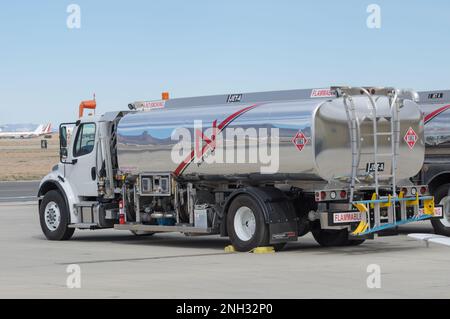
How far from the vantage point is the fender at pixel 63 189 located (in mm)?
22141

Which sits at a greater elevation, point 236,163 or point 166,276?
point 236,163

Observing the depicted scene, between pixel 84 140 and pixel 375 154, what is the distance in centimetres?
676

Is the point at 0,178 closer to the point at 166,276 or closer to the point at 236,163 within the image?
the point at 236,163

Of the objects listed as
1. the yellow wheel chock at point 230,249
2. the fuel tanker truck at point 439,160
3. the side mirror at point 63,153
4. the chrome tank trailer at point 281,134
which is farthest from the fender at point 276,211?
the side mirror at point 63,153

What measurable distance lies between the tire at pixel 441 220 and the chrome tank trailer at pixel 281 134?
2.20 m

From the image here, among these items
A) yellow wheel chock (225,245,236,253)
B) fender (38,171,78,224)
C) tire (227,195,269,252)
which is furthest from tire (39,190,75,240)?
tire (227,195,269,252)

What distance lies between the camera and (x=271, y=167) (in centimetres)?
1853

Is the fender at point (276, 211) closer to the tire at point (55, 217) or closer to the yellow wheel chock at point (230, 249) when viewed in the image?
the yellow wheel chock at point (230, 249)

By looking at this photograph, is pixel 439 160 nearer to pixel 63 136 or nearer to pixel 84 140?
pixel 84 140

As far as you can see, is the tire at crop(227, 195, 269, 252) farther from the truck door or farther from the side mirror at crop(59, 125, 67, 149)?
the side mirror at crop(59, 125, 67, 149)

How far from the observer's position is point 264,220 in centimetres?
1831

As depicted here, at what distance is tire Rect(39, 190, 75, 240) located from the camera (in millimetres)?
22250
